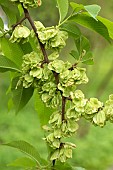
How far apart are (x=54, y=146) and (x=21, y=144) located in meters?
0.15

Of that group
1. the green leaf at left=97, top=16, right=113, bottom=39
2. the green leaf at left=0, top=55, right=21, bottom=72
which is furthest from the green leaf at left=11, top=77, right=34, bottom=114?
the green leaf at left=97, top=16, right=113, bottom=39

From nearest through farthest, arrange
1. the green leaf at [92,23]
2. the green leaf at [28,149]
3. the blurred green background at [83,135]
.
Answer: the green leaf at [92,23] < the green leaf at [28,149] < the blurred green background at [83,135]

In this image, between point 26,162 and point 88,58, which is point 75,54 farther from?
point 26,162

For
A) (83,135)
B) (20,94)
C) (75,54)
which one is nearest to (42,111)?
(20,94)

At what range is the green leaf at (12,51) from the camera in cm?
105

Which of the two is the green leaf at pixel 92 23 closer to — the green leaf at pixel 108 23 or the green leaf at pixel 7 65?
the green leaf at pixel 108 23

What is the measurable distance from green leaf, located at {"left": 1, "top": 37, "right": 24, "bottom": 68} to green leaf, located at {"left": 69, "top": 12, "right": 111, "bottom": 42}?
0.16 meters

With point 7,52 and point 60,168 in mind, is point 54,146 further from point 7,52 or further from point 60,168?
point 7,52

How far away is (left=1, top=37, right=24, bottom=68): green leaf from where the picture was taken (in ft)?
3.46

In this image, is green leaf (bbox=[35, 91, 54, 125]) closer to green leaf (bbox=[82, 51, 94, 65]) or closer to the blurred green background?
green leaf (bbox=[82, 51, 94, 65])

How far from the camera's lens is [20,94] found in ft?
3.64

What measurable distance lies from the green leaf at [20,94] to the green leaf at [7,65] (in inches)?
1.9

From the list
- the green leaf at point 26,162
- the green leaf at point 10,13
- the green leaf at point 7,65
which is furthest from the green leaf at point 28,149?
the green leaf at point 10,13

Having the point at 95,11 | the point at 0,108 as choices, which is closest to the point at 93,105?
the point at 95,11
